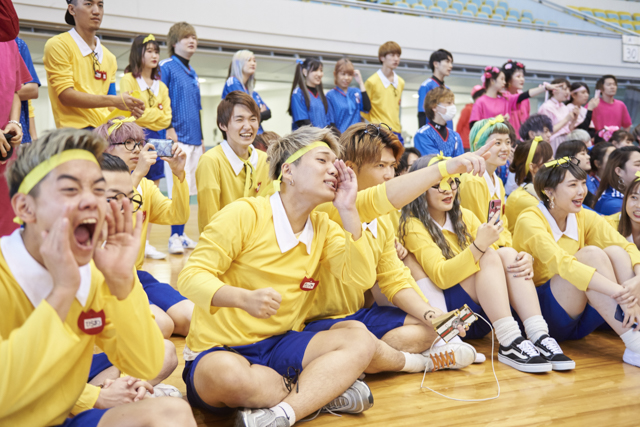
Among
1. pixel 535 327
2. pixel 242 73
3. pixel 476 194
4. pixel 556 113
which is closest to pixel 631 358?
pixel 535 327

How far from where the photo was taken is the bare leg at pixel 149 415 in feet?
4.17

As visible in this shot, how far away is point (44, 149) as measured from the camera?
46.8 inches

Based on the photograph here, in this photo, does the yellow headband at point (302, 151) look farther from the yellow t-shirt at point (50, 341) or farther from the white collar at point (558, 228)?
the white collar at point (558, 228)

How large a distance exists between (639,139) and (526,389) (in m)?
4.75

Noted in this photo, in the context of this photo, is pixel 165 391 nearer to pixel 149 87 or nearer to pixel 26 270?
pixel 26 270

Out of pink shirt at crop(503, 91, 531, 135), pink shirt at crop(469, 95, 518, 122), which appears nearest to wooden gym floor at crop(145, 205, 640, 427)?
pink shirt at crop(469, 95, 518, 122)

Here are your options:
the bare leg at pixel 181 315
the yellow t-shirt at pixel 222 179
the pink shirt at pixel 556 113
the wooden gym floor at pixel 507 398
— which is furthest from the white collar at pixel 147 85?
the pink shirt at pixel 556 113

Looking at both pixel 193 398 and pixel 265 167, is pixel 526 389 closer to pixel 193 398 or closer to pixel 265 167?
pixel 193 398

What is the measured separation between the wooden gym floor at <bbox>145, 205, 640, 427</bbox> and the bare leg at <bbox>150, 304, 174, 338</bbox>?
0.10 meters

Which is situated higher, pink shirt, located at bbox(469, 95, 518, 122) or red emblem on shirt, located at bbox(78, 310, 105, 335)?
pink shirt, located at bbox(469, 95, 518, 122)

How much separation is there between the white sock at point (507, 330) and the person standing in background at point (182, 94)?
2885mm

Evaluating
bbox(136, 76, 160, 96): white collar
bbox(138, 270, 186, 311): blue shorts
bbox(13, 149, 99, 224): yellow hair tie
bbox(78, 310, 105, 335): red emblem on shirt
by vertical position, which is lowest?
bbox(138, 270, 186, 311): blue shorts

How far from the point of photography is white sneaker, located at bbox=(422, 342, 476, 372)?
2.40 metres

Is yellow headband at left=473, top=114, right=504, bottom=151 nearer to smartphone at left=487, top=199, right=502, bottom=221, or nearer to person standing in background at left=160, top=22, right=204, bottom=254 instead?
smartphone at left=487, top=199, right=502, bottom=221
